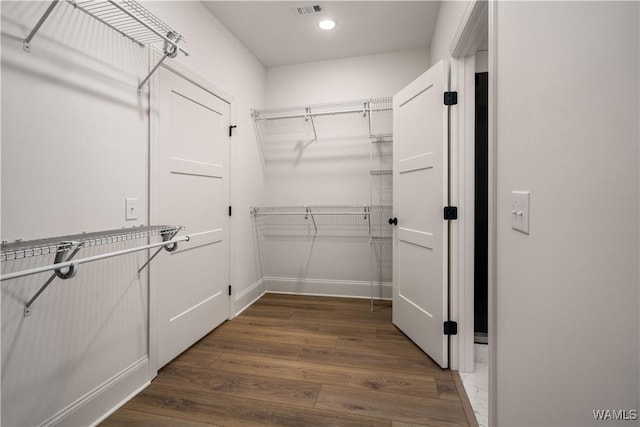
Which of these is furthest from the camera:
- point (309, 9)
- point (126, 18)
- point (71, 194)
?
point (309, 9)

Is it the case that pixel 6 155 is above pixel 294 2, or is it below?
below

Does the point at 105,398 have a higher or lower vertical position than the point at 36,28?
lower

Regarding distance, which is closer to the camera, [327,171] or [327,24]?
[327,24]

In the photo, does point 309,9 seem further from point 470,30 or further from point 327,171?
Answer: point 327,171

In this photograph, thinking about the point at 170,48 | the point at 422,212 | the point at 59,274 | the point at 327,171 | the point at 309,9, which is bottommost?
the point at 59,274

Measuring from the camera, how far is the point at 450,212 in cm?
194

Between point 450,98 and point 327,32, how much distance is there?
4.97 ft

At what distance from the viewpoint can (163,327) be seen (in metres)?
1.99

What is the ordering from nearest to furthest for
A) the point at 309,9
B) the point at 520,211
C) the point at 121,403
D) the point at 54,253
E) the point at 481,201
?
the point at 520,211
the point at 54,253
the point at 121,403
the point at 481,201
the point at 309,9

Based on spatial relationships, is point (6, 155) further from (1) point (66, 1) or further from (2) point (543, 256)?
(2) point (543, 256)

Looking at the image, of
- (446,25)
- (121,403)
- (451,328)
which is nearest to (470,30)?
(446,25)

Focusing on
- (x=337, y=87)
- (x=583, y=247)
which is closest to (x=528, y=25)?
(x=583, y=247)

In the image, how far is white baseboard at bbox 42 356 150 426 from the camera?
1.37 metres

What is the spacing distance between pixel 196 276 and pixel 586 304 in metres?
2.32
